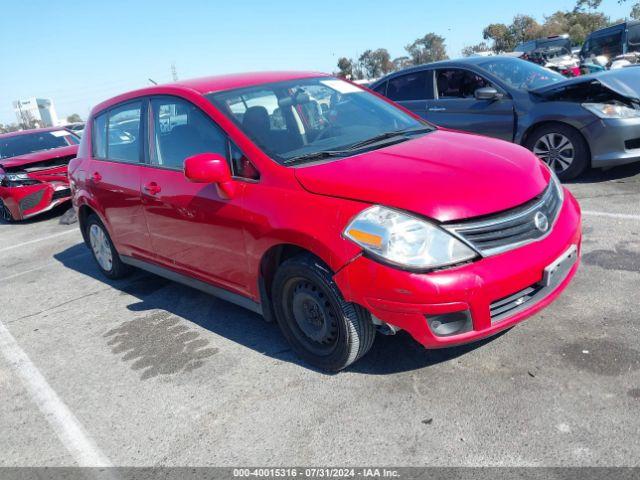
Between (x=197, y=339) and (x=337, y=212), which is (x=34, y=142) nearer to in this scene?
(x=197, y=339)

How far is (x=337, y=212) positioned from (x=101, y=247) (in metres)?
3.51

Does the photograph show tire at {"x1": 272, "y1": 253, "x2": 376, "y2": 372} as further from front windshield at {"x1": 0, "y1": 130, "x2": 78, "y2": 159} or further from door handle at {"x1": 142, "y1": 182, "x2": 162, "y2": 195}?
front windshield at {"x1": 0, "y1": 130, "x2": 78, "y2": 159}

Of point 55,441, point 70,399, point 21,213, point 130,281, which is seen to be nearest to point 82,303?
point 130,281

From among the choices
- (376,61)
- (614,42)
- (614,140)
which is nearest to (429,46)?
(376,61)

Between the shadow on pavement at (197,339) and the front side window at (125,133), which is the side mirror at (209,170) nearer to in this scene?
the shadow on pavement at (197,339)

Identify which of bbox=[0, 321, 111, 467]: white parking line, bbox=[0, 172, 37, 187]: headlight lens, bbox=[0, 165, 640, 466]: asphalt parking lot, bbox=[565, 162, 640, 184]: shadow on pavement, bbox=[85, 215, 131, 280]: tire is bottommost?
bbox=[0, 321, 111, 467]: white parking line

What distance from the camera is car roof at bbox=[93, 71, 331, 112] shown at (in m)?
3.94

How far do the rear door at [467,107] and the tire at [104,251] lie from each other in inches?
176

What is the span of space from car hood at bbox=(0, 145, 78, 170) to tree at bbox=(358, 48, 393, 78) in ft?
195

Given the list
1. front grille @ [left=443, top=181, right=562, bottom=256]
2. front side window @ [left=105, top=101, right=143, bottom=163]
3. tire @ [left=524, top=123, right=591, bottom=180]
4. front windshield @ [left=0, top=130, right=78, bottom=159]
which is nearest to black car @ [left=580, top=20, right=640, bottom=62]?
tire @ [left=524, top=123, right=591, bottom=180]

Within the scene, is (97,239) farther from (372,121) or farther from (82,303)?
(372,121)

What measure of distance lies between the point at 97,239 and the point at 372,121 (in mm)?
3158

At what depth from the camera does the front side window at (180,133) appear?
363cm

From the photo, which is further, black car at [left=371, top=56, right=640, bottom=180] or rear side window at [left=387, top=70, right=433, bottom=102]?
rear side window at [left=387, top=70, right=433, bottom=102]
